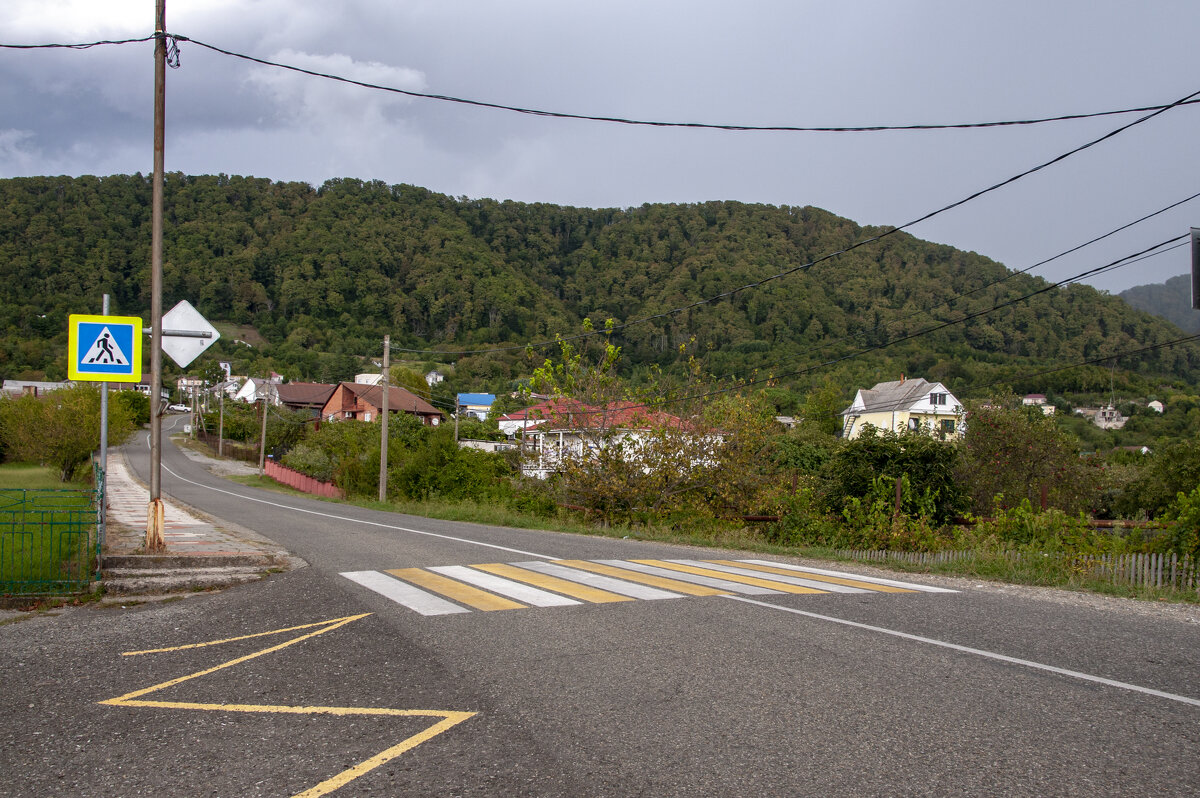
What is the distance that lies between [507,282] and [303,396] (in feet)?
110

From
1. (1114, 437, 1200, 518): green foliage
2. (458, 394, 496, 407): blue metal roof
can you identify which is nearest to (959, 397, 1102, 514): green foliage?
(1114, 437, 1200, 518): green foliage

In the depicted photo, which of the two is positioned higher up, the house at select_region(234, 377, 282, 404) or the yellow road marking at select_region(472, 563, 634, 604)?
the house at select_region(234, 377, 282, 404)

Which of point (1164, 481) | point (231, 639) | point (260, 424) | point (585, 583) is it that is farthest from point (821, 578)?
point (260, 424)

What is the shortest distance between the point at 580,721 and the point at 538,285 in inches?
3122

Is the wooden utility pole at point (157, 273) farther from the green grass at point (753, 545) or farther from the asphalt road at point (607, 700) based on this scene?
the green grass at point (753, 545)

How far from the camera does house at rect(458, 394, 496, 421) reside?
103 metres

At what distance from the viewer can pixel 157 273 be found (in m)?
10.9

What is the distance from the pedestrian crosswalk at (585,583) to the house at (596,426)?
35.2 ft

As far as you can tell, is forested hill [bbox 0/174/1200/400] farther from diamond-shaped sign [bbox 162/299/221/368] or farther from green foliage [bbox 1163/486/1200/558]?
diamond-shaped sign [bbox 162/299/221/368]

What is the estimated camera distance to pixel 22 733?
15.2 ft

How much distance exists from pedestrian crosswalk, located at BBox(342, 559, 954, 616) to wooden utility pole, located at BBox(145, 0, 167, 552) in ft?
8.66

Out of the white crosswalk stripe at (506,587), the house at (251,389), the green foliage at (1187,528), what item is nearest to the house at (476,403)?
the house at (251,389)

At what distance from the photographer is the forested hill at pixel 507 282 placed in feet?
165

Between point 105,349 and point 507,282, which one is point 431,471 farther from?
point 507,282
